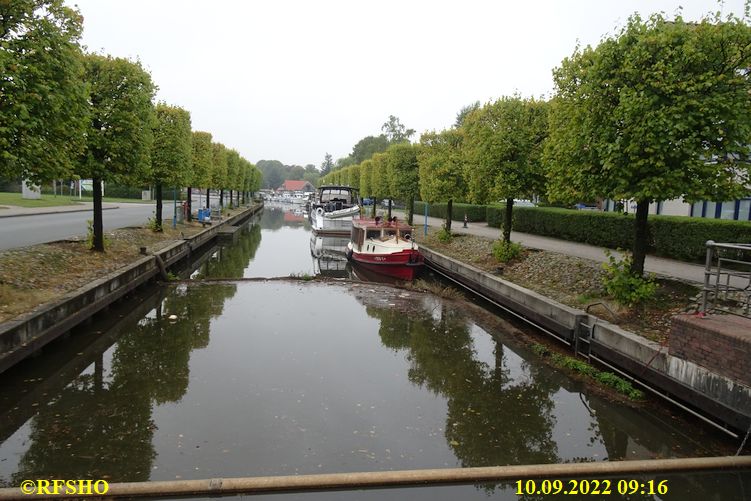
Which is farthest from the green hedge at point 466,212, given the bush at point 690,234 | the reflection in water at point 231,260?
the bush at point 690,234

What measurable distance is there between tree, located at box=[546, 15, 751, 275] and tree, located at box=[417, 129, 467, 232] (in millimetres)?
12485

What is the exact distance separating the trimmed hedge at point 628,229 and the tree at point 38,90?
12.6 meters

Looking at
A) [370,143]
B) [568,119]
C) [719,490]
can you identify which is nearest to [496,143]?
[568,119]

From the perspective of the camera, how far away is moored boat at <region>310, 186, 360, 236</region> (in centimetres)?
3409

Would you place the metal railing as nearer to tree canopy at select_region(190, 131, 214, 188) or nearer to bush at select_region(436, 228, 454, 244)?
bush at select_region(436, 228, 454, 244)

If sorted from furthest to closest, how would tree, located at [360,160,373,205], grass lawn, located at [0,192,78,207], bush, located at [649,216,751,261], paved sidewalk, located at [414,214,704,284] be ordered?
tree, located at [360,160,373,205] < grass lawn, located at [0,192,78,207] < bush, located at [649,216,751,261] < paved sidewalk, located at [414,214,704,284]

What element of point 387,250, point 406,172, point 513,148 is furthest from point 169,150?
point 406,172

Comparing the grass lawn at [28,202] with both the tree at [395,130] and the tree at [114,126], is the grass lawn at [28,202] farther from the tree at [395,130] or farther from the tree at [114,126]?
the tree at [395,130]

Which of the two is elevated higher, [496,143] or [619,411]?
[496,143]

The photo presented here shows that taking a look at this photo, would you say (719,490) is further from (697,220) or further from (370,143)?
(370,143)

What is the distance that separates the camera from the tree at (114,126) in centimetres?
1375

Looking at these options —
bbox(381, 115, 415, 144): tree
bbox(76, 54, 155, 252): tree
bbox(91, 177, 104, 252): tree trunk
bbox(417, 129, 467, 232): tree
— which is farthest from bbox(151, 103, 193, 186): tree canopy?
bbox(381, 115, 415, 144): tree

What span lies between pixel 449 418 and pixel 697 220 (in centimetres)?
1166

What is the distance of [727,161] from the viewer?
889 cm
